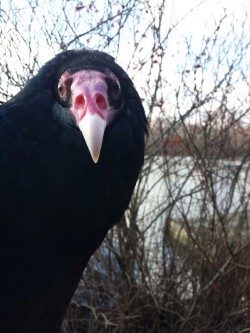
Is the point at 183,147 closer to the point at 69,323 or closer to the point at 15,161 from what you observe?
the point at 69,323

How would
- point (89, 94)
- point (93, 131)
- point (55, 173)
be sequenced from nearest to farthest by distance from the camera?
point (93, 131), point (89, 94), point (55, 173)

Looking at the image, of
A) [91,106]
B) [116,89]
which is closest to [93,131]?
[91,106]

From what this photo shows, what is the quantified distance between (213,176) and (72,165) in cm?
290

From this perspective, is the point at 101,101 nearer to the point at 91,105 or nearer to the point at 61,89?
the point at 91,105

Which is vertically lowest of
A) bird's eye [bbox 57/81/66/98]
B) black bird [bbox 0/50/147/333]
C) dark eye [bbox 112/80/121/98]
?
black bird [bbox 0/50/147/333]

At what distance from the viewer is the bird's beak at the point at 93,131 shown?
179cm

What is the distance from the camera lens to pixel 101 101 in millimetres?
1928

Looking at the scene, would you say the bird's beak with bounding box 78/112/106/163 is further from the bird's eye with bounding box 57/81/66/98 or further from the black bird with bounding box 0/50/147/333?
the bird's eye with bounding box 57/81/66/98

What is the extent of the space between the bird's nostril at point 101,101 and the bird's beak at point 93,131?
0.24ft

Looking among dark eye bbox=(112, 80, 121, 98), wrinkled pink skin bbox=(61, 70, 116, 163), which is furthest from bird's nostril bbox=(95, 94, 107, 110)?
dark eye bbox=(112, 80, 121, 98)

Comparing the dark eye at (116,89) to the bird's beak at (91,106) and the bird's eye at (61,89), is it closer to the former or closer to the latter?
the bird's beak at (91,106)

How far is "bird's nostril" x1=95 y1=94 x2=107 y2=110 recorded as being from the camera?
192 centimetres

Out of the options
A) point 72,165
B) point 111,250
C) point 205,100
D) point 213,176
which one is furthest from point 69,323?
point 72,165

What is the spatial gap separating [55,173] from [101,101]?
1.06ft
